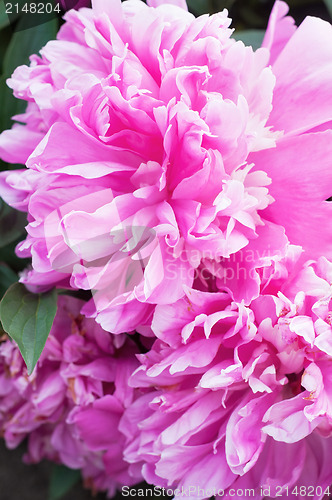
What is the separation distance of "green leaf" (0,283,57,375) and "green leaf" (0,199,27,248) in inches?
2.3

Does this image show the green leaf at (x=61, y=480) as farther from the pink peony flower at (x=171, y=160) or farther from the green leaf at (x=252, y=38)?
the green leaf at (x=252, y=38)

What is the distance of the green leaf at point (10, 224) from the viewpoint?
48 centimetres

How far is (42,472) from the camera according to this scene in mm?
696

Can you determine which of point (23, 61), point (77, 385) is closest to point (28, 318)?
point (77, 385)

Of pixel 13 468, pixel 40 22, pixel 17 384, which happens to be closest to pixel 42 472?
pixel 13 468

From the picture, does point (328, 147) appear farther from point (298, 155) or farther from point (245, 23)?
point (245, 23)

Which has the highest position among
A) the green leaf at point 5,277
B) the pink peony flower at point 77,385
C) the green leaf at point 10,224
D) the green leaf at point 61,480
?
the green leaf at point 10,224

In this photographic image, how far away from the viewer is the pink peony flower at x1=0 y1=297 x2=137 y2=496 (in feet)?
1.50

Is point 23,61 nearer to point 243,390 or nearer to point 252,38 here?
point 252,38

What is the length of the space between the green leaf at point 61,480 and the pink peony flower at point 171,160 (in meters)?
0.32

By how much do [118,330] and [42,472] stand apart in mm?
398

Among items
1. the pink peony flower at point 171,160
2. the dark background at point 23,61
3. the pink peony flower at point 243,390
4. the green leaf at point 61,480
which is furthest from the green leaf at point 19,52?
the green leaf at point 61,480

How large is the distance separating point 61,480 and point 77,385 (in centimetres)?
22

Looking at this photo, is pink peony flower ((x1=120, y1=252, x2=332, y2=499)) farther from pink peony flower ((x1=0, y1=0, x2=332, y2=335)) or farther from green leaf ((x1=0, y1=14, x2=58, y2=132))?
green leaf ((x1=0, y1=14, x2=58, y2=132))
